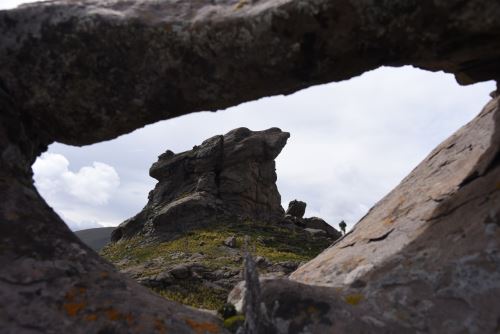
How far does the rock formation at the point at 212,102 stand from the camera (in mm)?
6059

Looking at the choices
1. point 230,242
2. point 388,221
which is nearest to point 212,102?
point 388,221

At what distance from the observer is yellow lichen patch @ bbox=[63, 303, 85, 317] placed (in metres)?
5.81

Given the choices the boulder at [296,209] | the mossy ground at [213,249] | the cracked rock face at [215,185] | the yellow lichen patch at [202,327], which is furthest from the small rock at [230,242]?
the yellow lichen patch at [202,327]

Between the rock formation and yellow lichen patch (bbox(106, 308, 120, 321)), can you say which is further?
the rock formation

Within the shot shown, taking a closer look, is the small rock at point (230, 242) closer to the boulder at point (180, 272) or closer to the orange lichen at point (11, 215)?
the boulder at point (180, 272)

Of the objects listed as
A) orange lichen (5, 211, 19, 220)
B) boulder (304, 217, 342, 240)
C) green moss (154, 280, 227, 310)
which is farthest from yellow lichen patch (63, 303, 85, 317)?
boulder (304, 217, 342, 240)

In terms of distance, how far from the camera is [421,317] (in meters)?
5.96

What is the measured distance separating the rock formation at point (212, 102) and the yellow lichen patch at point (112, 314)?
0.06ft

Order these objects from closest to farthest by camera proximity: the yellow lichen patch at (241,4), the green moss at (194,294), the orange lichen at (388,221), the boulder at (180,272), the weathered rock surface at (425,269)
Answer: the weathered rock surface at (425,269)
the yellow lichen patch at (241,4)
the orange lichen at (388,221)
the green moss at (194,294)
the boulder at (180,272)

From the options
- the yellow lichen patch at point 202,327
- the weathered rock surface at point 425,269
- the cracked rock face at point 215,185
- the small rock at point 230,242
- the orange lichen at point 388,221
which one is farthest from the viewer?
the cracked rock face at point 215,185

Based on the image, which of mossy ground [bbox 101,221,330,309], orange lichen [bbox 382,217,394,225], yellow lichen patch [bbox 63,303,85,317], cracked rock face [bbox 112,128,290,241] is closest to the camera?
yellow lichen patch [bbox 63,303,85,317]

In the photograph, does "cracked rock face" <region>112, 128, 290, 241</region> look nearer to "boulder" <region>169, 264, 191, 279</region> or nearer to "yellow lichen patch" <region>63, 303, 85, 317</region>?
"boulder" <region>169, 264, 191, 279</region>

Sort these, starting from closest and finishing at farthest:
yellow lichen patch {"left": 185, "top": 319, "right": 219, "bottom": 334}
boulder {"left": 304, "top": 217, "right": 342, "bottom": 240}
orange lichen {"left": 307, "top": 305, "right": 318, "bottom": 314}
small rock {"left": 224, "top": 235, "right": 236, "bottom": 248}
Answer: yellow lichen patch {"left": 185, "top": 319, "right": 219, "bottom": 334} < orange lichen {"left": 307, "top": 305, "right": 318, "bottom": 314} < small rock {"left": 224, "top": 235, "right": 236, "bottom": 248} < boulder {"left": 304, "top": 217, "right": 342, "bottom": 240}

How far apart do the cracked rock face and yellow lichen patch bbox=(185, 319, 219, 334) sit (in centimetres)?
5255
